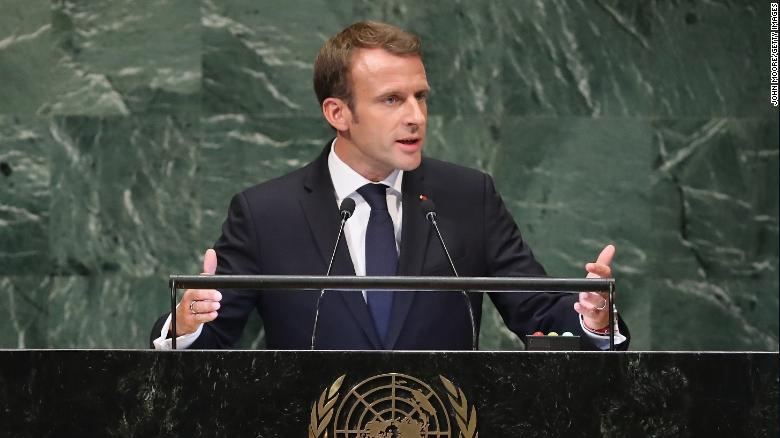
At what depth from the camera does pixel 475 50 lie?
19.4ft

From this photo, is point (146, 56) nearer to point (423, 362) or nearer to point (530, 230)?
point (530, 230)

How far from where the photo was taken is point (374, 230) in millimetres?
4016

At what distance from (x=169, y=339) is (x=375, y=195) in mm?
930

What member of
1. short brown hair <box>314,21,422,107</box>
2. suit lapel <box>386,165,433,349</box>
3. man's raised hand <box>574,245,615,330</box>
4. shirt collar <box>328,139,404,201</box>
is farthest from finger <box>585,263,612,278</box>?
short brown hair <box>314,21,422,107</box>

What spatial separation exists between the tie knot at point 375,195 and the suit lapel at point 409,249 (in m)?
0.06

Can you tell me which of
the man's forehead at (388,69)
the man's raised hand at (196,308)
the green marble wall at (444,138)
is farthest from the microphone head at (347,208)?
the green marble wall at (444,138)

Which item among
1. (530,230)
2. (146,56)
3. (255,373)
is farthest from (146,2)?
(255,373)

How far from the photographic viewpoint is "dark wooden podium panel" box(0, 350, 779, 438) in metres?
2.90

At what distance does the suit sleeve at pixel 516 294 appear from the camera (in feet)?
12.4

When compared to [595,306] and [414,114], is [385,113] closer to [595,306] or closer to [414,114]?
[414,114]

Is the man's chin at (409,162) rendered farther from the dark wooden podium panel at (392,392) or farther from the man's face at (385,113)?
the dark wooden podium panel at (392,392)

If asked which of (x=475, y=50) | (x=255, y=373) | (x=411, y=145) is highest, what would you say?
(x=475, y=50)

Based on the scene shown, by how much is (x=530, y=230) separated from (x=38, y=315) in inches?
83.0

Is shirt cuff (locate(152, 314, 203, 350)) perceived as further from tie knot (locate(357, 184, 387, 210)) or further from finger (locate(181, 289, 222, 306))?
tie knot (locate(357, 184, 387, 210))
